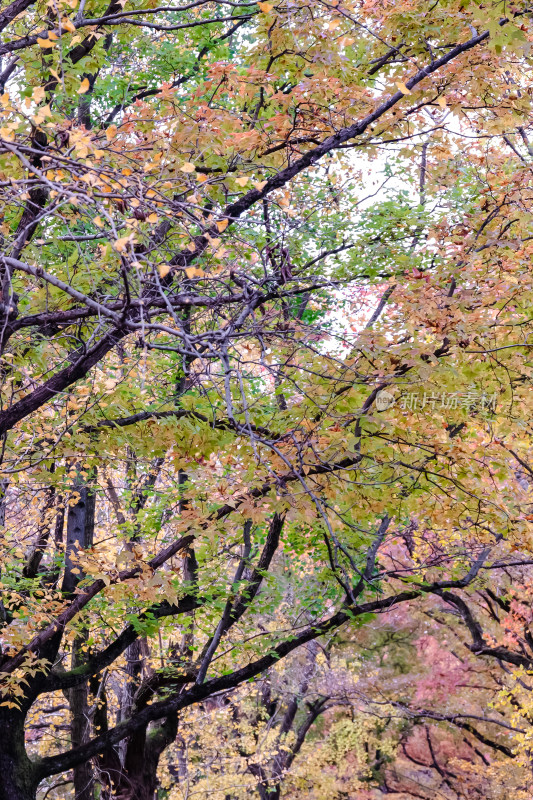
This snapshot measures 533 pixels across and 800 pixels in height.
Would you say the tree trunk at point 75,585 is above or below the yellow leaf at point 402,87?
below

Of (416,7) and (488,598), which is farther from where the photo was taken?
(488,598)

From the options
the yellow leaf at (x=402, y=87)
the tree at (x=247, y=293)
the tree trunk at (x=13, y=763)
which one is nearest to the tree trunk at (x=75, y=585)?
the tree at (x=247, y=293)

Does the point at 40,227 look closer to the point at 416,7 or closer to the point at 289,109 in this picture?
the point at 289,109

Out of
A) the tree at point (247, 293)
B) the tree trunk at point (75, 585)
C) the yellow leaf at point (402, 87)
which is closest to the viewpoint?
the yellow leaf at point (402, 87)

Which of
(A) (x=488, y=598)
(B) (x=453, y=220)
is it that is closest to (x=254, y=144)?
(B) (x=453, y=220)

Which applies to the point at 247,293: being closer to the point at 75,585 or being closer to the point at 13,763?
the point at 75,585

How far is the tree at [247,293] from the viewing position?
4.35m

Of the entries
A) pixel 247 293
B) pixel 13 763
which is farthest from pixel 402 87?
pixel 13 763

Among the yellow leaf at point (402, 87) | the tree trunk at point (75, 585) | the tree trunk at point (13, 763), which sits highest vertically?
the yellow leaf at point (402, 87)

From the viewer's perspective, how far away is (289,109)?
568 cm

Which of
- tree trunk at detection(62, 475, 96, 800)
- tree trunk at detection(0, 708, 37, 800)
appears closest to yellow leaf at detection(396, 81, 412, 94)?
tree trunk at detection(62, 475, 96, 800)

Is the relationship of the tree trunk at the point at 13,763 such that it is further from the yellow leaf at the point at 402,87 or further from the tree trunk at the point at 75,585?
the yellow leaf at the point at 402,87

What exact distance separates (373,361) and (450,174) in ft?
8.76

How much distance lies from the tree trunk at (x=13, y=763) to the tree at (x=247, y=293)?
0.08ft
